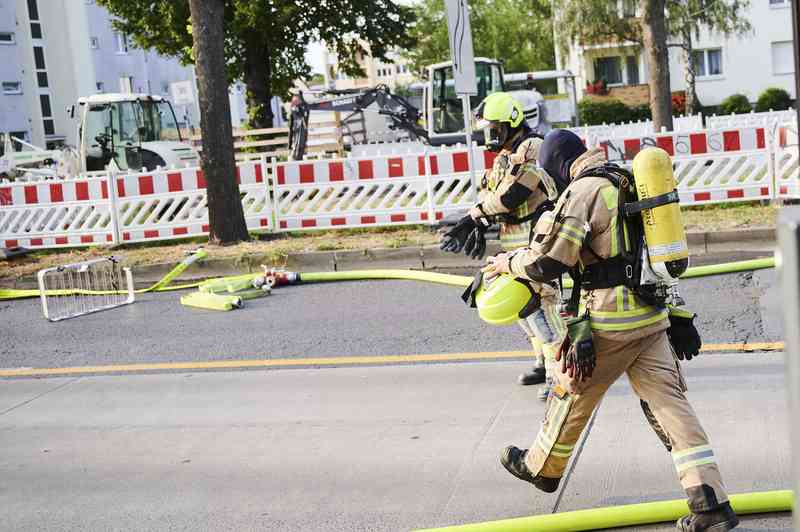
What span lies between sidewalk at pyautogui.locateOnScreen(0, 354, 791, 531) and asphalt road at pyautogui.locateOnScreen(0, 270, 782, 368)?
0.79m

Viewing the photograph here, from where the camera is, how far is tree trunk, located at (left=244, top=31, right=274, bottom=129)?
32.8 m

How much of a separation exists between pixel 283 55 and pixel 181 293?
23.3 m

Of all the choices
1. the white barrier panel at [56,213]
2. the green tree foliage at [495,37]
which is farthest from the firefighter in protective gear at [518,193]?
the green tree foliage at [495,37]

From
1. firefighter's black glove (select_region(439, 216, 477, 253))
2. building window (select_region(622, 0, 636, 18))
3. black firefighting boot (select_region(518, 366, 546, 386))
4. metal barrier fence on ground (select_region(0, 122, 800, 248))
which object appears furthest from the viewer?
building window (select_region(622, 0, 636, 18))

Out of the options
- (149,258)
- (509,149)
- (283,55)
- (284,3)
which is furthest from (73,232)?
(283,55)

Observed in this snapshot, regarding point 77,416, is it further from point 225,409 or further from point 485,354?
point 485,354

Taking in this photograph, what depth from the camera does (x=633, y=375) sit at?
4172 millimetres

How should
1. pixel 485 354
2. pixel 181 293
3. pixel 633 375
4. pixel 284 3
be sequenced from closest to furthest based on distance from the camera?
pixel 633 375 < pixel 485 354 < pixel 181 293 < pixel 284 3

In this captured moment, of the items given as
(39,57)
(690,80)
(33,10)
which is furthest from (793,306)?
(33,10)

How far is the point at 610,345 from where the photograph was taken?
4.09 meters

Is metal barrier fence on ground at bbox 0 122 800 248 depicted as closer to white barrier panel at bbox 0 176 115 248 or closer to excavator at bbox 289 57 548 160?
white barrier panel at bbox 0 176 115 248

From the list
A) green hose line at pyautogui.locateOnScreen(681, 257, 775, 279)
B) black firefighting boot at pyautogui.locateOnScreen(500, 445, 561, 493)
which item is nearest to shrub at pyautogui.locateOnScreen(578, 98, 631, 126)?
green hose line at pyautogui.locateOnScreen(681, 257, 775, 279)

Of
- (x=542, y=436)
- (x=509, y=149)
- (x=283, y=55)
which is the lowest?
(x=542, y=436)

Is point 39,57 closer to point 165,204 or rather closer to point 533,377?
point 165,204
